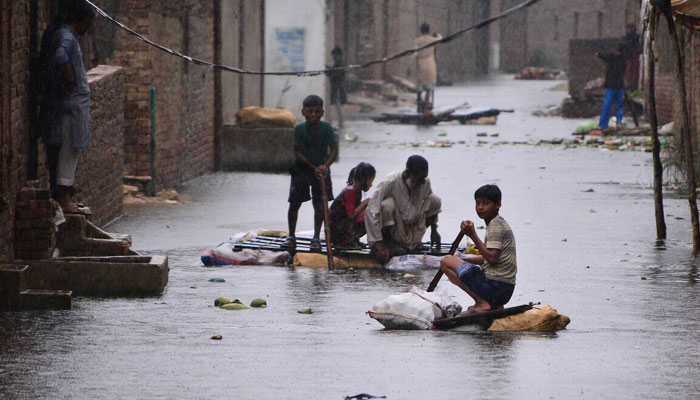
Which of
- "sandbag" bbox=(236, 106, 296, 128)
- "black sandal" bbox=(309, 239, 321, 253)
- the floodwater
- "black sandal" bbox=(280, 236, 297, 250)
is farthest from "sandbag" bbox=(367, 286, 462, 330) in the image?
"sandbag" bbox=(236, 106, 296, 128)

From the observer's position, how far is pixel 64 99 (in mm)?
10477

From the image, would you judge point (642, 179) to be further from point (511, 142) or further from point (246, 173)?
point (511, 142)

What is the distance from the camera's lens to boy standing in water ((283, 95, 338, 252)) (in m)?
12.3

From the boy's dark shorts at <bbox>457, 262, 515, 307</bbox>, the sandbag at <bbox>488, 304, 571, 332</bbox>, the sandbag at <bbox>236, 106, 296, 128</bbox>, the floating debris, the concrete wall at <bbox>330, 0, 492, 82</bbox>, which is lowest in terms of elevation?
the floating debris

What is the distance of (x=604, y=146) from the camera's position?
2580cm

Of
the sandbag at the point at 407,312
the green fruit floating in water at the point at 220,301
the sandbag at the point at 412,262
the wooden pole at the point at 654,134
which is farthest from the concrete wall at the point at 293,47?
the sandbag at the point at 407,312

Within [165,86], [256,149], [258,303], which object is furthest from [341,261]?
[256,149]

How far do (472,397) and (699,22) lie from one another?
22.3ft

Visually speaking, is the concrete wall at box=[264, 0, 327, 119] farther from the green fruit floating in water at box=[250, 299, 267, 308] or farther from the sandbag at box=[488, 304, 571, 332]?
the sandbag at box=[488, 304, 571, 332]

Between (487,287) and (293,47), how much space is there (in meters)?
20.3

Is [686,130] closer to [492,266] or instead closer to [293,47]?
[492,266]

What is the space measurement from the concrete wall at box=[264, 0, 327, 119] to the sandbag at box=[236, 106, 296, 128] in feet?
21.2

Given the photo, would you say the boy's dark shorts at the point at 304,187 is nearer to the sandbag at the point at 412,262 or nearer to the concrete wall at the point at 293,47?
the sandbag at the point at 412,262

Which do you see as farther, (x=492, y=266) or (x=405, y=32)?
(x=405, y=32)
